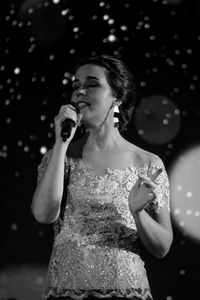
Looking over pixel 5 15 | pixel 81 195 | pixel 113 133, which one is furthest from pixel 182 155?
pixel 5 15

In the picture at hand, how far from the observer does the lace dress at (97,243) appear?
116cm

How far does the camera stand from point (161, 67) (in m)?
1.97

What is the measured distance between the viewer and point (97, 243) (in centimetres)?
120

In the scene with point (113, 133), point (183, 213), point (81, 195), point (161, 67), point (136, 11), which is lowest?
point (183, 213)

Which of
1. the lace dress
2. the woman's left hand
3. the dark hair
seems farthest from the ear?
the woman's left hand

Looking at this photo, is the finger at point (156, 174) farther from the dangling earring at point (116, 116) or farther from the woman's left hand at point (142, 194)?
the dangling earring at point (116, 116)

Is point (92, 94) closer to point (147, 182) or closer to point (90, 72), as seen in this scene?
point (90, 72)

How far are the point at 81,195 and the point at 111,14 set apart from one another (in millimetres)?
1065

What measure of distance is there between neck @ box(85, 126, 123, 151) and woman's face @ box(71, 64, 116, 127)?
27 mm

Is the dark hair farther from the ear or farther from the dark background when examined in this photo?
the dark background

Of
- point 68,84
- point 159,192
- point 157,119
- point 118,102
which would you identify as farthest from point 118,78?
point 68,84

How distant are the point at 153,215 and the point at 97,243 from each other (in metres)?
0.19

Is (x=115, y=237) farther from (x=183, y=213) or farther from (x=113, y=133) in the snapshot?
(x=183, y=213)

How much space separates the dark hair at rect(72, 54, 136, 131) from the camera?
142 centimetres
